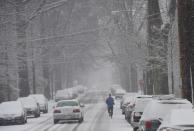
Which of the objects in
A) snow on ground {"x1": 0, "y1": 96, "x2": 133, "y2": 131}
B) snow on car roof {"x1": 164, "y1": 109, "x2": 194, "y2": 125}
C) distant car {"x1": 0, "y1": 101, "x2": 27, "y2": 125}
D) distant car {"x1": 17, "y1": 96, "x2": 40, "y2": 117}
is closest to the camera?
snow on car roof {"x1": 164, "y1": 109, "x2": 194, "y2": 125}

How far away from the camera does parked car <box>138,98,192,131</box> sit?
57.9 feet

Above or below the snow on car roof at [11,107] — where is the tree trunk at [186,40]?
above

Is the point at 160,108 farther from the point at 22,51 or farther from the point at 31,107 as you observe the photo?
the point at 22,51

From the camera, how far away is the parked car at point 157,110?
1764 cm

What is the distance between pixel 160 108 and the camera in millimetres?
18062

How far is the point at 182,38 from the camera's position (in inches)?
924

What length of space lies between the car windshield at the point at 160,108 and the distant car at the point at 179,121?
259cm

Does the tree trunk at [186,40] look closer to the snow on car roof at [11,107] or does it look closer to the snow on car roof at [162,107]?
the snow on car roof at [162,107]

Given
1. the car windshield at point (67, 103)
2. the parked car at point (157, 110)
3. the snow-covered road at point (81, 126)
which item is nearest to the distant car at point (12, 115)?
the snow-covered road at point (81, 126)

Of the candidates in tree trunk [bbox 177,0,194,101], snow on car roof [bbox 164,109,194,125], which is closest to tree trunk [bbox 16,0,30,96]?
tree trunk [bbox 177,0,194,101]

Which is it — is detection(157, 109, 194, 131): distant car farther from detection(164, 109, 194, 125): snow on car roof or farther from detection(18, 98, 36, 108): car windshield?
detection(18, 98, 36, 108): car windshield

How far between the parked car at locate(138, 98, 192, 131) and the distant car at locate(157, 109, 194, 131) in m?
2.36

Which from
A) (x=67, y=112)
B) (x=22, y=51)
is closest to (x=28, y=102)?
(x=22, y=51)

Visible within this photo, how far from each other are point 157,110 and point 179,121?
3.40 m
